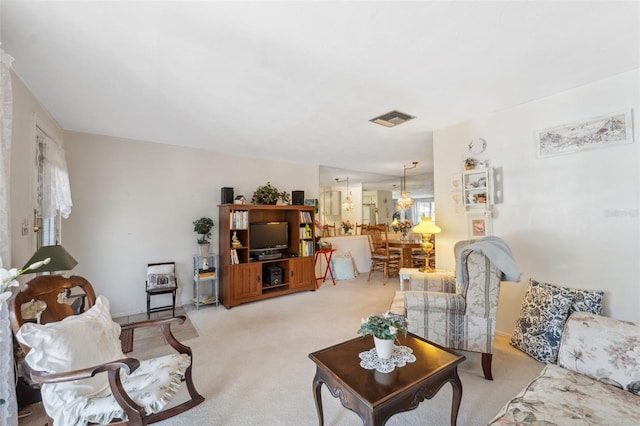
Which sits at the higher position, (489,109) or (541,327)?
(489,109)

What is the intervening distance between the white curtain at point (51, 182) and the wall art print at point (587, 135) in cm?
482

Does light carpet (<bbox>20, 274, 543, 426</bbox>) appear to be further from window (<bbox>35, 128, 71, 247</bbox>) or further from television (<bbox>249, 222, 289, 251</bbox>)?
window (<bbox>35, 128, 71, 247</bbox>)

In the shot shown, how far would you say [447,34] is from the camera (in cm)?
163

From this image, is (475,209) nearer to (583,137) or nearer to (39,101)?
(583,137)

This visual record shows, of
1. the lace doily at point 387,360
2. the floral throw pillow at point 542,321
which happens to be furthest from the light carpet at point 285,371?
the lace doily at point 387,360

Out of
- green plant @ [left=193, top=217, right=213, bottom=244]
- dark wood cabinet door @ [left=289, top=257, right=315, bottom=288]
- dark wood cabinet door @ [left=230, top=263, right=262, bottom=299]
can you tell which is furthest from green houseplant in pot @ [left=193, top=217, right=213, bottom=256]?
dark wood cabinet door @ [left=289, top=257, right=315, bottom=288]

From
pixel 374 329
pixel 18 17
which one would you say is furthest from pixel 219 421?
pixel 18 17

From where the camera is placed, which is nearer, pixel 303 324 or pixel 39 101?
pixel 39 101

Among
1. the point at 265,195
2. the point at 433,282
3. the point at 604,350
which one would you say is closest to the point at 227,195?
the point at 265,195

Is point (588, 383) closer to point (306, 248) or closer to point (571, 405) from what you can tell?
point (571, 405)

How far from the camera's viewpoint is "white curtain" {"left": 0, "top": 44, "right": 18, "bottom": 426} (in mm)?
1334

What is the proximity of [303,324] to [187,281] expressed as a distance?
2056mm

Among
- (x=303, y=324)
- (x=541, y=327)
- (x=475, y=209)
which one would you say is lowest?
(x=303, y=324)

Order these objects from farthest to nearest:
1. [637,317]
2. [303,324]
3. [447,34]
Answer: [303,324] < [637,317] < [447,34]
